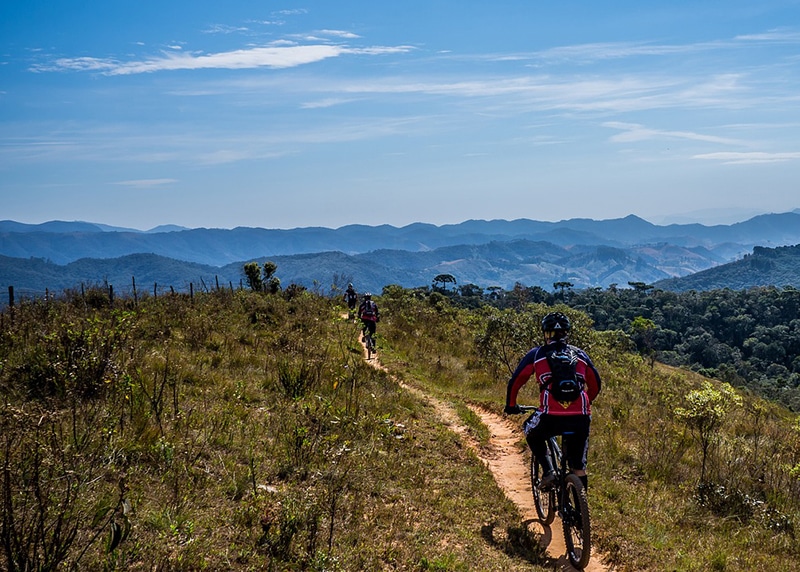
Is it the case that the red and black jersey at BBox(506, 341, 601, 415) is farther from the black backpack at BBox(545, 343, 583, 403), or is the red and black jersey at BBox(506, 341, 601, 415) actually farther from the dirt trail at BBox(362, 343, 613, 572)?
the dirt trail at BBox(362, 343, 613, 572)

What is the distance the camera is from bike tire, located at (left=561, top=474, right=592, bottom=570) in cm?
498

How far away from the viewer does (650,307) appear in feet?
372

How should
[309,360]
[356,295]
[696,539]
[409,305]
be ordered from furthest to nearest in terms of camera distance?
[409,305] → [356,295] → [309,360] → [696,539]

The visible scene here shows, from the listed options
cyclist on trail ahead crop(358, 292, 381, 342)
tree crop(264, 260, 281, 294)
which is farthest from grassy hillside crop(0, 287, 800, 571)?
tree crop(264, 260, 281, 294)

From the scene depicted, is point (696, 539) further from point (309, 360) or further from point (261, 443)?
point (309, 360)

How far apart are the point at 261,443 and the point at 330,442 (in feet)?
3.17

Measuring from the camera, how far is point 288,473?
237 inches

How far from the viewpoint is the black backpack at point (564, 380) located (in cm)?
514

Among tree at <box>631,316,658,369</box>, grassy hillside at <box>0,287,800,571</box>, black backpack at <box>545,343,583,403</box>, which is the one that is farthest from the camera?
tree at <box>631,316,658,369</box>

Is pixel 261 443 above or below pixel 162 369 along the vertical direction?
below

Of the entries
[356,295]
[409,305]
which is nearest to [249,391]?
[356,295]

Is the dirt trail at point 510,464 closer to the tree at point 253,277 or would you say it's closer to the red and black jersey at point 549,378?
the red and black jersey at point 549,378

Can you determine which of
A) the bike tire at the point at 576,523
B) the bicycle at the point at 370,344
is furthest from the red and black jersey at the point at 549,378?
the bicycle at the point at 370,344

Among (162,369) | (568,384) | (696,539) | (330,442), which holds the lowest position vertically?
(696,539)
